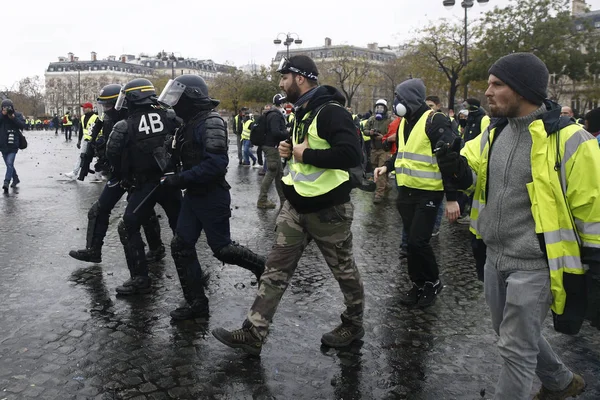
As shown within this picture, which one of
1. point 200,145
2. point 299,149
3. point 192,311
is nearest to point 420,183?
point 299,149

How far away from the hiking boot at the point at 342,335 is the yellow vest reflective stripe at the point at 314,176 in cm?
110

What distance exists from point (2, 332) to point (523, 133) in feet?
13.4

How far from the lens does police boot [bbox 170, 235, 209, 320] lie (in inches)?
190

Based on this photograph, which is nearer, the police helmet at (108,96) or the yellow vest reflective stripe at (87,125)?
the police helmet at (108,96)

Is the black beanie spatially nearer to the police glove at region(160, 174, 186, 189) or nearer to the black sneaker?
the police glove at region(160, 174, 186, 189)

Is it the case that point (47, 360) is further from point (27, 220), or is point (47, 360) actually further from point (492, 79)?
point (27, 220)

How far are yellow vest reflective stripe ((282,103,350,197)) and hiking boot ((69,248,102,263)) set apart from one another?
10.6ft

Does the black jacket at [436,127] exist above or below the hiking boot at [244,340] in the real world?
above

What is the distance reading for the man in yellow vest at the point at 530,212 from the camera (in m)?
2.70

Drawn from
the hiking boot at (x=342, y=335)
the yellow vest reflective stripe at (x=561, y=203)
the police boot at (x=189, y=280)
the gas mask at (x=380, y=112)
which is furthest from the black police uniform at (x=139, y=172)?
the gas mask at (x=380, y=112)

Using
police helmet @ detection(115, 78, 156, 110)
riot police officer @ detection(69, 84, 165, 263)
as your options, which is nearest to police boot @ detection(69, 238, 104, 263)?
riot police officer @ detection(69, 84, 165, 263)

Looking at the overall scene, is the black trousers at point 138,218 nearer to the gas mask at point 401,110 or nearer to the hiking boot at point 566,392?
the gas mask at point 401,110

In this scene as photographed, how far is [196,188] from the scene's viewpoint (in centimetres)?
475

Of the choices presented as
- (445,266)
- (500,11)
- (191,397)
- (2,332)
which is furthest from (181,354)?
(500,11)
